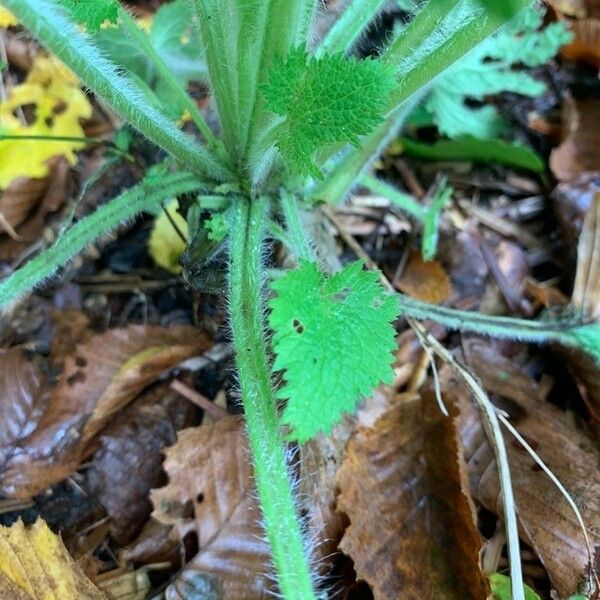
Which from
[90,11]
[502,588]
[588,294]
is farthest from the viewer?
[588,294]

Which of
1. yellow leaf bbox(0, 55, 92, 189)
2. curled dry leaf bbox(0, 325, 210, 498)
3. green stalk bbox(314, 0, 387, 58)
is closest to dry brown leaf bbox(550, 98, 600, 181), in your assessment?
green stalk bbox(314, 0, 387, 58)

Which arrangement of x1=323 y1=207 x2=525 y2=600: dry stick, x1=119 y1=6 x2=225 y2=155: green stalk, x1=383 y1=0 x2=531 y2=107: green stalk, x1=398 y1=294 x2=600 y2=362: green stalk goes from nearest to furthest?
x1=383 y1=0 x2=531 y2=107: green stalk → x1=323 y1=207 x2=525 y2=600: dry stick → x1=119 y1=6 x2=225 y2=155: green stalk → x1=398 y1=294 x2=600 y2=362: green stalk

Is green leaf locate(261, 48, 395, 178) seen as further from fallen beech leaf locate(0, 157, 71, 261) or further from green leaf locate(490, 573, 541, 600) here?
fallen beech leaf locate(0, 157, 71, 261)

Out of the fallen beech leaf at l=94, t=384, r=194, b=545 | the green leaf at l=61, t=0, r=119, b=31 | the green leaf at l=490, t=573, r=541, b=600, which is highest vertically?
the green leaf at l=61, t=0, r=119, b=31

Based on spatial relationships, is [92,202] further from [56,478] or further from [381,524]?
[381,524]

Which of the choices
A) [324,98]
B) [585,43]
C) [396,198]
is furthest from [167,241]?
[585,43]

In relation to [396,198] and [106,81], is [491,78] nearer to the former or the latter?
[396,198]

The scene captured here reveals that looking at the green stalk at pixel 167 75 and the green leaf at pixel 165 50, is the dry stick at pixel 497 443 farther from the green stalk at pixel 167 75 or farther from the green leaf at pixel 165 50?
the green leaf at pixel 165 50

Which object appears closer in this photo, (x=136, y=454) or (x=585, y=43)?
(x=136, y=454)
